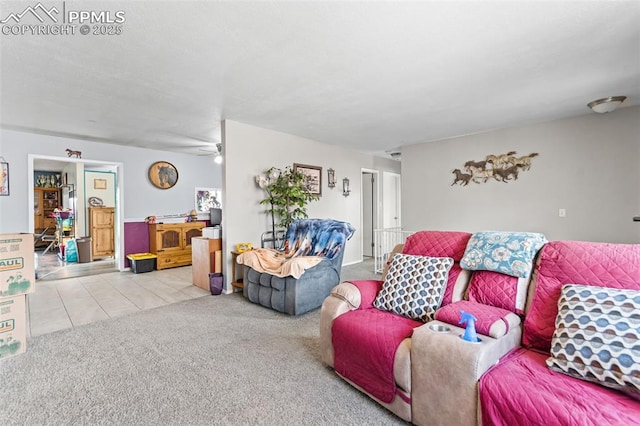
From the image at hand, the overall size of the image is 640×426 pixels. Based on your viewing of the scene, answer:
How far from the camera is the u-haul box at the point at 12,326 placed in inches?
93.1

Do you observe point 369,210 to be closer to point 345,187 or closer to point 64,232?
point 345,187

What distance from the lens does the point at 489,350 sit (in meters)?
1.41

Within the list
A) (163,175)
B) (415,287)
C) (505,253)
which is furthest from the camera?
(163,175)

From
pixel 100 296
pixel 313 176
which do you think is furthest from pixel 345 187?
pixel 100 296

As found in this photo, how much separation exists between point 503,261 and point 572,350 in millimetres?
626

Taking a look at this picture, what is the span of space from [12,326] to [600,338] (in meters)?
3.96

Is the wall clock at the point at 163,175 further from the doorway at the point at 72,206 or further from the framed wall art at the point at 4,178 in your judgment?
the framed wall art at the point at 4,178

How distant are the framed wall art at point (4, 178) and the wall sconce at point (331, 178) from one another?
16.9 feet

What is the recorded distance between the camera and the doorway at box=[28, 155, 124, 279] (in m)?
5.27

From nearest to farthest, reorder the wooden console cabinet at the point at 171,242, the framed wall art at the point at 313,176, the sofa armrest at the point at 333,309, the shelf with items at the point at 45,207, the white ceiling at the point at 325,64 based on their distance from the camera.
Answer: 1. the white ceiling at the point at 325,64
2. the sofa armrest at the point at 333,309
3. the framed wall art at the point at 313,176
4. the wooden console cabinet at the point at 171,242
5. the shelf with items at the point at 45,207

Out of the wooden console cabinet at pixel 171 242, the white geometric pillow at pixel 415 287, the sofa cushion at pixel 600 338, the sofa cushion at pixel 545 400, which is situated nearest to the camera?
the sofa cushion at pixel 545 400

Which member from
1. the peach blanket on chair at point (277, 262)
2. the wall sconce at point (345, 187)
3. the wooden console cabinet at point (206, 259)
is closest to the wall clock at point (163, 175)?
the wooden console cabinet at point (206, 259)

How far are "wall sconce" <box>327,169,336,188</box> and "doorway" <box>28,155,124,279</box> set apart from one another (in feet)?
13.2

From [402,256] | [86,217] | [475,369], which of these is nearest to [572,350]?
[475,369]
